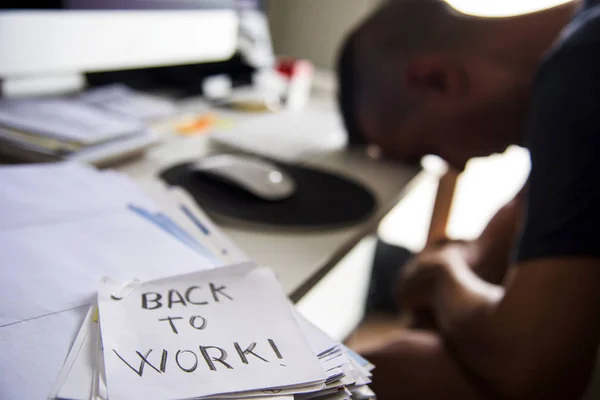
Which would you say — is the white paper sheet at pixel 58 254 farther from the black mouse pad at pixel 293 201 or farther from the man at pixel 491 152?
the man at pixel 491 152

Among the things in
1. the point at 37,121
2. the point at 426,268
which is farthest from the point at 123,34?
the point at 426,268

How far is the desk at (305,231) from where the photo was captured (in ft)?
1.70

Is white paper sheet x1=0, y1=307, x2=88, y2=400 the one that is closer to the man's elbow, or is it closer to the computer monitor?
the man's elbow

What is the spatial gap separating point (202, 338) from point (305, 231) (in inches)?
11.4

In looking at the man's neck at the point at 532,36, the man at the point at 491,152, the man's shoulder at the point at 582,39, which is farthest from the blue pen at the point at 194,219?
the man's neck at the point at 532,36

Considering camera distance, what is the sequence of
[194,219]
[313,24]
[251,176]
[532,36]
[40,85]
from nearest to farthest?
1. [194,219]
2. [251,176]
3. [532,36]
4. [40,85]
5. [313,24]

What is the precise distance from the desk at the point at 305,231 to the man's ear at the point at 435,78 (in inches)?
6.0

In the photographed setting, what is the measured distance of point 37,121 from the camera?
2.33ft

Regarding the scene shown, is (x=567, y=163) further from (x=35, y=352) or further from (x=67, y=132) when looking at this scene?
(x=67, y=132)

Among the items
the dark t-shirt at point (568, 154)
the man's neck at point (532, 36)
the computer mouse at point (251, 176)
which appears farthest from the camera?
the man's neck at point (532, 36)

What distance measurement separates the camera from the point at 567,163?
550 millimetres

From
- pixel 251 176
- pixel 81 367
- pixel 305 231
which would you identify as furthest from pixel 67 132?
pixel 81 367

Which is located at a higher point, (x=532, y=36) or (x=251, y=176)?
(x=532, y=36)

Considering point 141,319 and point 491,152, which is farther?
point 491,152
